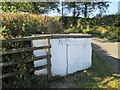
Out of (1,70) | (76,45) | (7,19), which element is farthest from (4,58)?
(76,45)

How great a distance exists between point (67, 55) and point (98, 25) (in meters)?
14.9

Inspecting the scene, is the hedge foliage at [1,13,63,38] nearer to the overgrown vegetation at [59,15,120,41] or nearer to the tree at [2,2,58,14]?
the tree at [2,2,58,14]

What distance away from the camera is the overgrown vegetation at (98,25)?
51.5 ft

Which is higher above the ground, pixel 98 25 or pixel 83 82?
pixel 98 25

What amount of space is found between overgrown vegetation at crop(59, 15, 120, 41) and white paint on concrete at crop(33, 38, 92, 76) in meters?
10.3

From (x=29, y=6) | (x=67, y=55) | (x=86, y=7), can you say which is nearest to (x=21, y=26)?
(x=67, y=55)

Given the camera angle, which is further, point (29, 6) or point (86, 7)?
point (86, 7)

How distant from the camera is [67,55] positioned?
4.36 meters

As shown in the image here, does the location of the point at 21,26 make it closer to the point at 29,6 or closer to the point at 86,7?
the point at 29,6

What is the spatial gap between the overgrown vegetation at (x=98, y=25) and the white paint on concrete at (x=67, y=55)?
10.3 m

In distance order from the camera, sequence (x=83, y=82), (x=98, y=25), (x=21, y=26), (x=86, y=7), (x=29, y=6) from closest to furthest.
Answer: (x=83, y=82) → (x=21, y=26) → (x=29, y=6) → (x=98, y=25) → (x=86, y=7)

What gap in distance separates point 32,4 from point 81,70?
8.03 m

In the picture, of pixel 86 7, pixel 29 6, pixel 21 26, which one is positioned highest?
pixel 86 7

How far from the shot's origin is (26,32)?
421cm
